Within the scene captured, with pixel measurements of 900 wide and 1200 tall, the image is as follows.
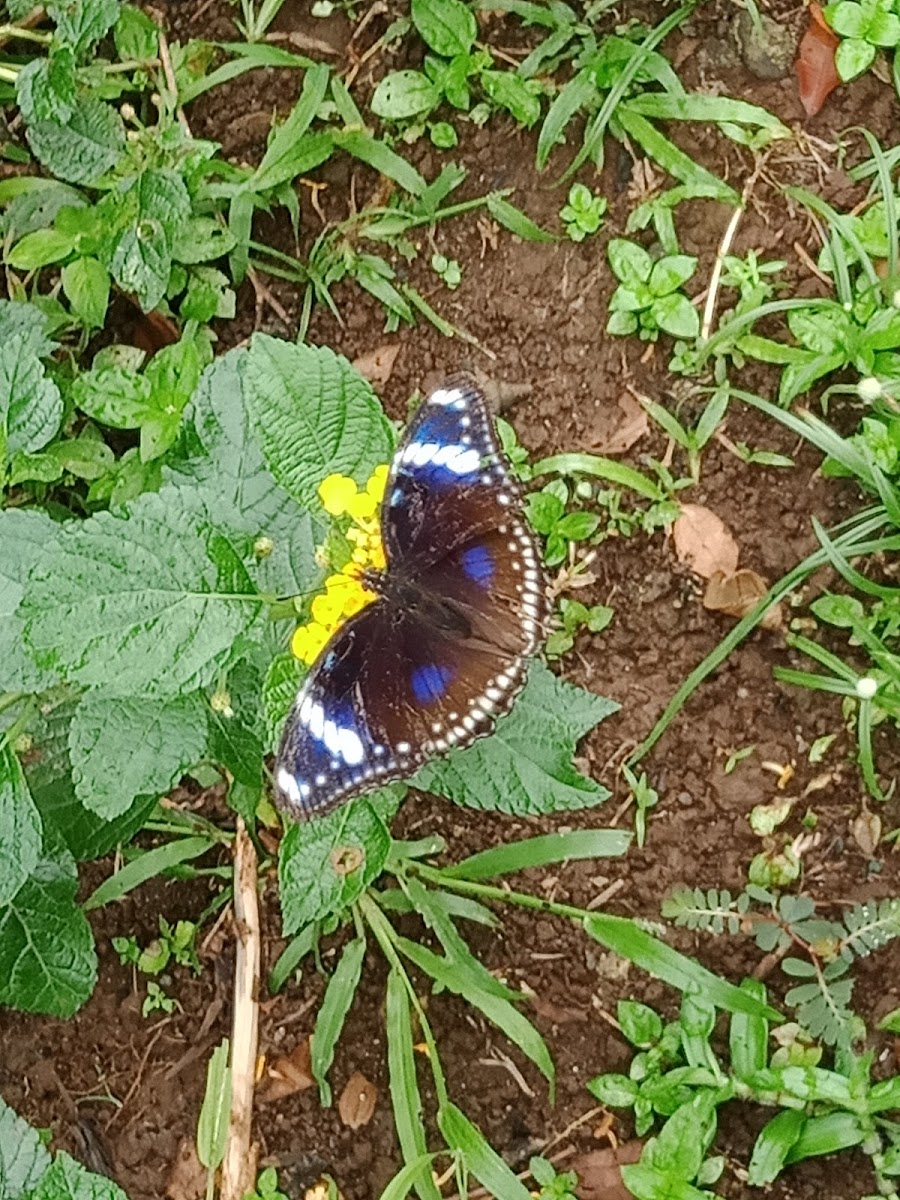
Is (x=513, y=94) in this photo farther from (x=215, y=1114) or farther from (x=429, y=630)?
(x=215, y=1114)

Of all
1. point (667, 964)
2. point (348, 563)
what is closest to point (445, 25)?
point (348, 563)

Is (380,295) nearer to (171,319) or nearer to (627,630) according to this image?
(171,319)

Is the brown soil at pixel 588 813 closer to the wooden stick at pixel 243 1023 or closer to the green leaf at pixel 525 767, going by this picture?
the wooden stick at pixel 243 1023

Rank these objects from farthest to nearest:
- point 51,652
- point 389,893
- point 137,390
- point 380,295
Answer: point 380,295 < point 389,893 < point 137,390 < point 51,652

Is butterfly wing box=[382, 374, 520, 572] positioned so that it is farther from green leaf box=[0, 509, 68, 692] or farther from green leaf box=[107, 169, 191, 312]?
green leaf box=[107, 169, 191, 312]

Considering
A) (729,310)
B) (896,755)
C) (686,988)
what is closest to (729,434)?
(729,310)

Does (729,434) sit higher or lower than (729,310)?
lower

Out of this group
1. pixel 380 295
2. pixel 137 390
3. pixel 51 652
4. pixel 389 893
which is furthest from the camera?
pixel 380 295
